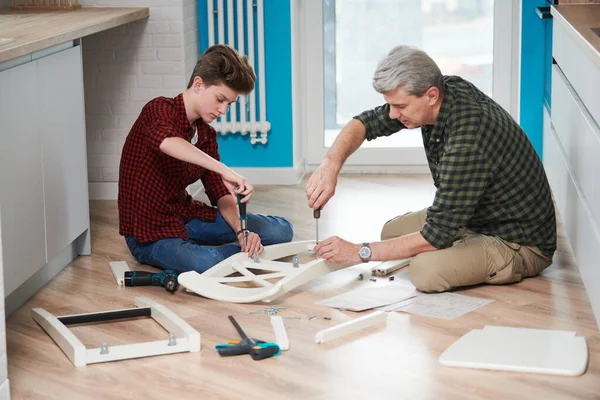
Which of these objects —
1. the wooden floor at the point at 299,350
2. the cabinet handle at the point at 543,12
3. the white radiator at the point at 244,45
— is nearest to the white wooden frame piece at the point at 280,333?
the wooden floor at the point at 299,350

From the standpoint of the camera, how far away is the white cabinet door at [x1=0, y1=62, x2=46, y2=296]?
2.81 m

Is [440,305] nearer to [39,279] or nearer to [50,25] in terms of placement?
[39,279]

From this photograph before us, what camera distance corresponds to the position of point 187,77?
4.48 metres

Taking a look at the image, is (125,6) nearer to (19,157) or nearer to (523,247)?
(19,157)

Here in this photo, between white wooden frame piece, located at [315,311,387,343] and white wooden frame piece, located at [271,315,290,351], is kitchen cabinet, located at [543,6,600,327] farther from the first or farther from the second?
white wooden frame piece, located at [271,315,290,351]

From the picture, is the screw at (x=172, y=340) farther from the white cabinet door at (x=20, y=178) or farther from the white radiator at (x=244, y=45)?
the white radiator at (x=244, y=45)


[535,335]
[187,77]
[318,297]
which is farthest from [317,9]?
[535,335]

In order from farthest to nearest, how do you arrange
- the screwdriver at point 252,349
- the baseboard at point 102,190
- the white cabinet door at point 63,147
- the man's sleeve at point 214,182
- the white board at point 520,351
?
the baseboard at point 102,190 < the man's sleeve at point 214,182 < the white cabinet door at point 63,147 < the screwdriver at point 252,349 < the white board at point 520,351

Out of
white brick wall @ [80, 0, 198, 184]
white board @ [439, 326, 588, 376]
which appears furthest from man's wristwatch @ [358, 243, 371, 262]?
white brick wall @ [80, 0, 198, 184]

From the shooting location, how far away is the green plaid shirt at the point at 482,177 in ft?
9.42

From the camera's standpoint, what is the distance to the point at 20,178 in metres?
2.93

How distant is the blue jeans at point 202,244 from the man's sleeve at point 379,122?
57cm

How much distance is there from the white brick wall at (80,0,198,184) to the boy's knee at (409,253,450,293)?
1822 mm

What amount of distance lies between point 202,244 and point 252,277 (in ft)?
1.97
